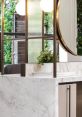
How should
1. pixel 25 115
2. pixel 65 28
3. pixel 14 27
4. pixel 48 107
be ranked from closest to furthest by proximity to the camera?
pixel 48 107, pixel 25 115, pixel 65 28, pixel 14 27

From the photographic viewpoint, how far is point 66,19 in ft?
9.55

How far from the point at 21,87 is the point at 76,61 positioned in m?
0.71

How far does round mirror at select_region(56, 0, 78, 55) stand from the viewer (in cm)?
287

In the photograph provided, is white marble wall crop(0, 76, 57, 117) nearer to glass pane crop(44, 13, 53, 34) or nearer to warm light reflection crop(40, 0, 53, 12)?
glass pane crop(44, 13, 53, 34)

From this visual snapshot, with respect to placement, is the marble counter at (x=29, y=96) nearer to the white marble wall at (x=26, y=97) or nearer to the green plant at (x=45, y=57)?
the white marble wall at (x=26, y=97)

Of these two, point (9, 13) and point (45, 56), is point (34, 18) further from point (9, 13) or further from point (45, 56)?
point (9, 13)

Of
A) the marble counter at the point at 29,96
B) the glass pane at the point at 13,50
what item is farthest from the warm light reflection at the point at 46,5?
the marble counter at the point at 29,96

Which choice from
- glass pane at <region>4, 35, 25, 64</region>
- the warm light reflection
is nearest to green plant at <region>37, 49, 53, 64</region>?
glass pane at <region>4, 35, 25, 64</region>

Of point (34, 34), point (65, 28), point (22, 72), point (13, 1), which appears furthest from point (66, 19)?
point (13, 1)

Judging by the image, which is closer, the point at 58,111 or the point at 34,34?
the point at 58,111

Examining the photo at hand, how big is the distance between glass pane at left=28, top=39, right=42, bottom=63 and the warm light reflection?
295 millimetres

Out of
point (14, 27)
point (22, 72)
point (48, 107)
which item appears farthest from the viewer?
point (14, 27)

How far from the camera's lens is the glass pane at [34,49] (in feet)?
9.60

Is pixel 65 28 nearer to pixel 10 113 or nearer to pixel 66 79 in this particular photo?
pixel 66 79
